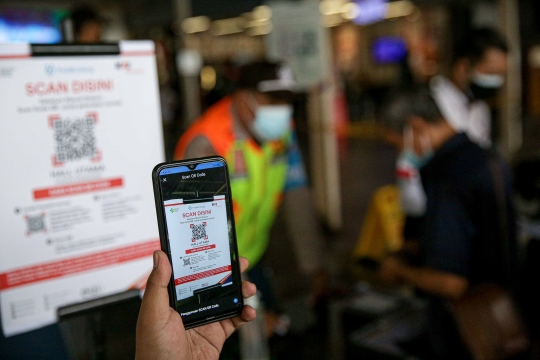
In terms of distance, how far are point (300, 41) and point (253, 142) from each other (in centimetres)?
166

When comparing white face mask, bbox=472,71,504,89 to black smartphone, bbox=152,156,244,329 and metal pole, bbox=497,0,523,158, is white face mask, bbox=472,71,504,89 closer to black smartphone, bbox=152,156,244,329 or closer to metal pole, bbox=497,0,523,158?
metal pole, bbox=497,0,523,158

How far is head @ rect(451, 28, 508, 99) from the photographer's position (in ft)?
11.4

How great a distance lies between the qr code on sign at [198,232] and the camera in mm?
1006

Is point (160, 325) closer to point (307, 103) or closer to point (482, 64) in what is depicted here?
point (482, 64)

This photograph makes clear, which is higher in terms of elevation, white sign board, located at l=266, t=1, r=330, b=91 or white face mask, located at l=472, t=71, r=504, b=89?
white sign board, located at l=266, t=1, r=330, b=91

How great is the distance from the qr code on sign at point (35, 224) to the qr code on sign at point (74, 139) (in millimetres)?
157

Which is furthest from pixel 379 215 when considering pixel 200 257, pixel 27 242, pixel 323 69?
pixel 200 257

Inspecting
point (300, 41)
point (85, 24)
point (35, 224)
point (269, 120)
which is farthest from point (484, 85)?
point (35, 224)

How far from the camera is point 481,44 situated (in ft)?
11.5

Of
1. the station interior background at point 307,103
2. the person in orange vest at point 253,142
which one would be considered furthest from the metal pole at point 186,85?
the person in orange vest at point 253,142

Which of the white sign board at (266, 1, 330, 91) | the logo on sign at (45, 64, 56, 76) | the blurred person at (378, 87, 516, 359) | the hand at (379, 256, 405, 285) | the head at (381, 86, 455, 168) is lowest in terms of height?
the hand at (379, 256, 405, 285)

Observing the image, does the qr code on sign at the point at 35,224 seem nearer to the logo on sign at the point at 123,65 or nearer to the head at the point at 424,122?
the logo on sign at the point at 123,65

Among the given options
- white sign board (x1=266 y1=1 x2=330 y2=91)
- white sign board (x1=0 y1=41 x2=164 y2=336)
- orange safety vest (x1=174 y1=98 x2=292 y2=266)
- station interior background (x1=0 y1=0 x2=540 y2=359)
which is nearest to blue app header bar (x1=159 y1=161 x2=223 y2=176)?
station interior background (x1=0 y1=0 x2=540 y2=359)

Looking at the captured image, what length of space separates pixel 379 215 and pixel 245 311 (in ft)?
10.8
